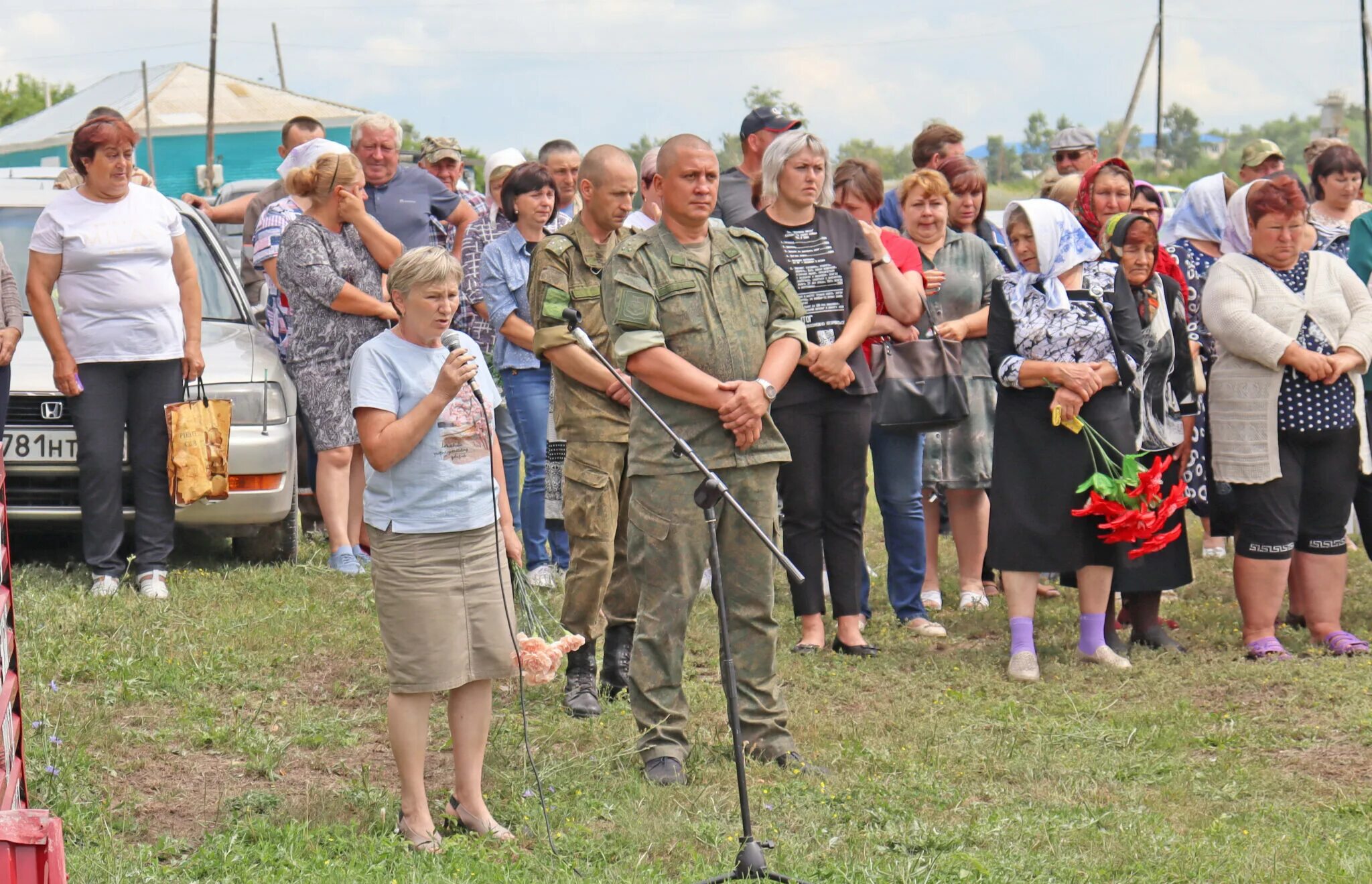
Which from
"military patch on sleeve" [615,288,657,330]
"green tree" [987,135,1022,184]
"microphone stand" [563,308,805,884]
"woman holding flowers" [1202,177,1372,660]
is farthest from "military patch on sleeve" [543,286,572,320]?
"green tree" [987,135,1022,184]

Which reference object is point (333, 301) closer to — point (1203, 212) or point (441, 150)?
point (441, 150)

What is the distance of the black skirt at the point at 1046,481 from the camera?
279 inches

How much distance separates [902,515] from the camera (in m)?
8.08

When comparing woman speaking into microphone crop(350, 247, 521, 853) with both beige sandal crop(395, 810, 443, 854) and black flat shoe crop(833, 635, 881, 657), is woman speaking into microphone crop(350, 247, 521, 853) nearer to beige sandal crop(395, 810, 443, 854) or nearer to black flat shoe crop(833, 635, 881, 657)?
beige sandal crop(395, 810, 443, 854)

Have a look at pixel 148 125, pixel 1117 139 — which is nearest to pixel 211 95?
pixel 148 125

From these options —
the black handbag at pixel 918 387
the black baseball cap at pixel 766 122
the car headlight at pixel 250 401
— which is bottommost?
the car headlight at pixel 250 401

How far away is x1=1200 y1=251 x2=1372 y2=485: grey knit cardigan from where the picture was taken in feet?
24.0

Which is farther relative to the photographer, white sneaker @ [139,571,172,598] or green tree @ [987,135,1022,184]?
green tree @ [987,135,1022,184]

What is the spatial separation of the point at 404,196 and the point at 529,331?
203cm

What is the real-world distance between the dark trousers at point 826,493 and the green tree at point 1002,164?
6028 centimetres

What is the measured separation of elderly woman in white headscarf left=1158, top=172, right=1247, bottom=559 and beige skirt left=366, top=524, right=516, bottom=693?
4077 mm

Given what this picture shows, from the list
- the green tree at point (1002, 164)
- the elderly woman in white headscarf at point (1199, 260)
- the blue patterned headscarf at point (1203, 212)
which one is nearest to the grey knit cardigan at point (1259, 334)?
the elderly woman in white headscarf at point (1199, 260)

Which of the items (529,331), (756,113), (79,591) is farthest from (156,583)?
(756,113)

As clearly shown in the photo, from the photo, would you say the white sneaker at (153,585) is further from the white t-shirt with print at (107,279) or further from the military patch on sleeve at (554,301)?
the military patch on sleeve at (554,301)
